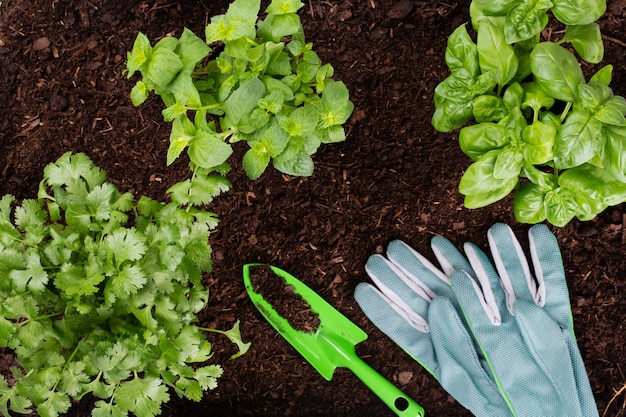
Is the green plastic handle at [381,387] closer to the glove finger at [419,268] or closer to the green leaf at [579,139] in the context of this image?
the glove finger at [419,268]

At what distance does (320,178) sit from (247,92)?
2.29 feet

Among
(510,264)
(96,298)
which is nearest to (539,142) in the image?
(510,264)

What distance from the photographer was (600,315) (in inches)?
77.1

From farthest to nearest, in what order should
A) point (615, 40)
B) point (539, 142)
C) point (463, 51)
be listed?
point (615, 40)
point (463, 51)
point (539, 142)

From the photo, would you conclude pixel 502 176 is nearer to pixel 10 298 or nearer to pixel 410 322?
pixel 410 322

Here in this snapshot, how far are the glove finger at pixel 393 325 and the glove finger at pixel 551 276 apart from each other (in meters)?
0.42

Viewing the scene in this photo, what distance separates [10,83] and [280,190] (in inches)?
38.7

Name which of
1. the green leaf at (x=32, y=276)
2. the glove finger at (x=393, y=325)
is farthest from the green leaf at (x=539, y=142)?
the green leaf at (x=32, y=276)

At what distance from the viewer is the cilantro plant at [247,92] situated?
1271mm

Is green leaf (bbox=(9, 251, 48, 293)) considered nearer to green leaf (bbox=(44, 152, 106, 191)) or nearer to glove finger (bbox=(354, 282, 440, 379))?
green leaf (bbox=(44, 152, 106, 191))

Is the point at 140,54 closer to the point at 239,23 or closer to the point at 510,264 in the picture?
the point at 239,23

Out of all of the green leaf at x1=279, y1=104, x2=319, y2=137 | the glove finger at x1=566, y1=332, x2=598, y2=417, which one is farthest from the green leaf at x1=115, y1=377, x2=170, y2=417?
the glove finger at x1=566, y1=332, x2=598, y2=417

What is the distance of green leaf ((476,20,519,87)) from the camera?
4.44 ft

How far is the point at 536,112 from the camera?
1395 millimetres
